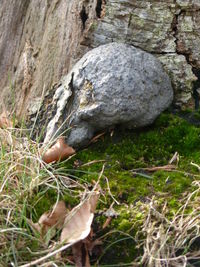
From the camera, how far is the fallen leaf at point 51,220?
7.95 feet

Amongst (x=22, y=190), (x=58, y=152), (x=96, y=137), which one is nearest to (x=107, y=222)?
(x=22, y=190)

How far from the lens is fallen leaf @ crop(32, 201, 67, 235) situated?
242 centimetres

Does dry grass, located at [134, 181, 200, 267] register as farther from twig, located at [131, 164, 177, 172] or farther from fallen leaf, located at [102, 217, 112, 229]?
twig, located at [131, 164, 177, 172]

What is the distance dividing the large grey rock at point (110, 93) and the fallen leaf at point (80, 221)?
0.65 meters

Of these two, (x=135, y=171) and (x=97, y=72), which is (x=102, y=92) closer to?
(x=97, y=72)

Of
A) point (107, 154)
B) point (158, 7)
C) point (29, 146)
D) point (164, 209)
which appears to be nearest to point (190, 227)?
point (164, 209)

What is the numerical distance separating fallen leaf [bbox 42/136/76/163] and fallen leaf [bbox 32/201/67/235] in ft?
1.50

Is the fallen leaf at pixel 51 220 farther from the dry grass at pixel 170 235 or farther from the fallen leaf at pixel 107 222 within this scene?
the dry grass at pixel 170 235

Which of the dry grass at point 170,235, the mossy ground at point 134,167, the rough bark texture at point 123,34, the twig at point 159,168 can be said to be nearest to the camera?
the dry grass at point 170,235

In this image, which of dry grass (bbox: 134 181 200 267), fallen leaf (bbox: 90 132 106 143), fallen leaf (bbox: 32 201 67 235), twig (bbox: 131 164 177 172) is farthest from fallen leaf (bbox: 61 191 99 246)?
fallen leaf (bbox: 90 132 106 143)

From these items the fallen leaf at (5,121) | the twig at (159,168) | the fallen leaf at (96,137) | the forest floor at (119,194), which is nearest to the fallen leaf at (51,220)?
the forest floor at (119,194)

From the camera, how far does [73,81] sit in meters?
3.17

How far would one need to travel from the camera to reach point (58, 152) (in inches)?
116

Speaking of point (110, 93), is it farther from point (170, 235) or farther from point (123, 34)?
point (170, 235)
